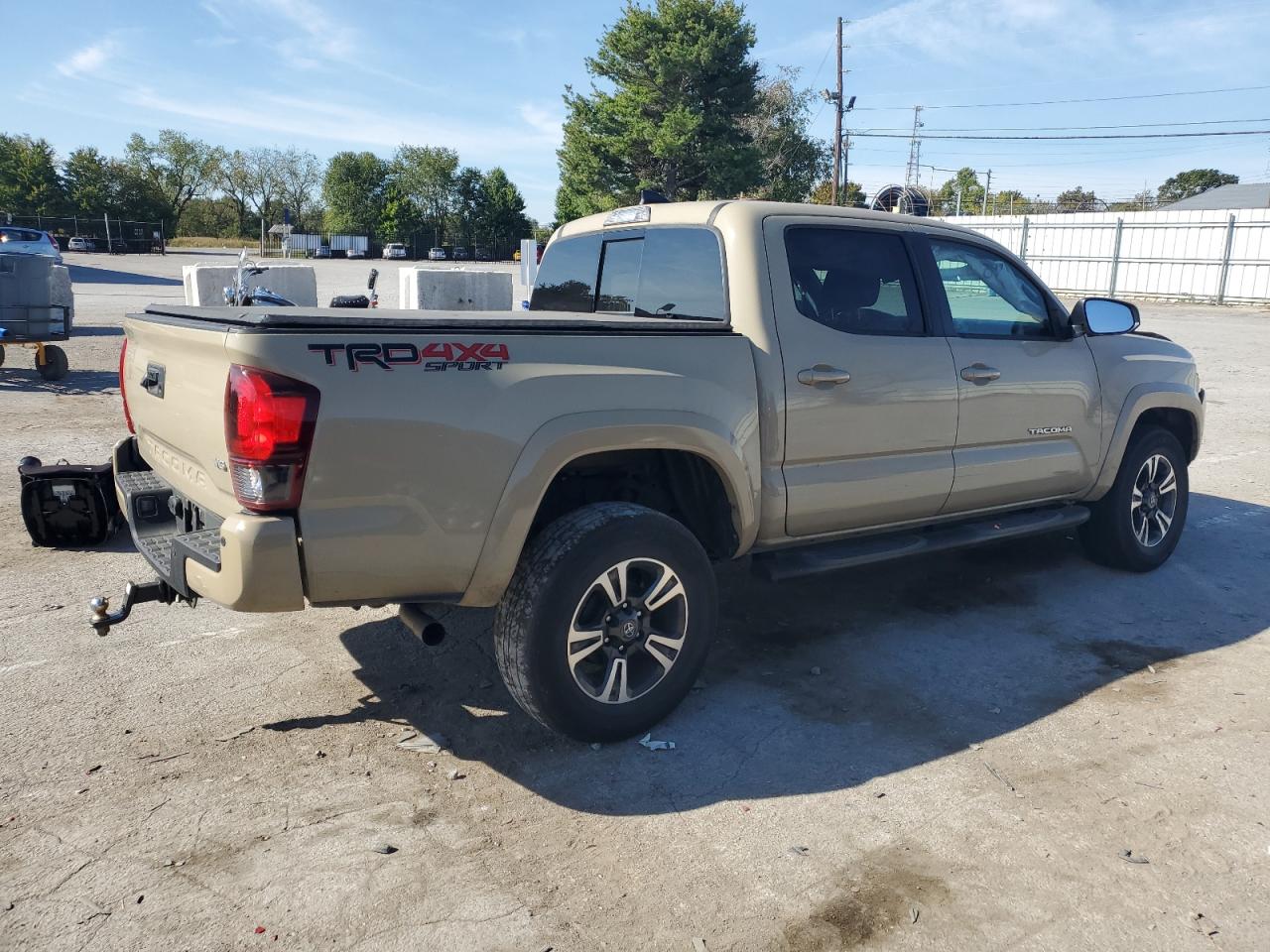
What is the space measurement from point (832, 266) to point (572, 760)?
2375 mm

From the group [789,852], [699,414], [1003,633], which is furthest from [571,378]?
[1003,633]

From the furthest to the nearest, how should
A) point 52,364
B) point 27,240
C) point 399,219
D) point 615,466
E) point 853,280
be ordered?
point 399,219 → point 27,240 → point 52,364 → point 853,280 → point 615,466

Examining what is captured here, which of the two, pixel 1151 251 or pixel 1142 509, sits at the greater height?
pixel 1151 251

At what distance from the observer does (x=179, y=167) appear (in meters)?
80.2

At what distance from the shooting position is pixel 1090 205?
69.5 meters

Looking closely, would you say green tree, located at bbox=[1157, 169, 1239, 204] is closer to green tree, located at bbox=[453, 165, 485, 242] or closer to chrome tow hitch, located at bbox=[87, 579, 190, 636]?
green tree, located at bbox=[453, 165, 485, 242]

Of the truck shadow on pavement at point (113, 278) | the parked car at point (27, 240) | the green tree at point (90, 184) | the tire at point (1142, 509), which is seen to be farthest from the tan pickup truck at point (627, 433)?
the green tree at point (90, 184)

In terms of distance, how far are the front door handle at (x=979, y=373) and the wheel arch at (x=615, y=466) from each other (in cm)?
134

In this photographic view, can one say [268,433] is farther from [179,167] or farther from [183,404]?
[179,167]

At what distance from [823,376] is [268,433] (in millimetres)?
2216

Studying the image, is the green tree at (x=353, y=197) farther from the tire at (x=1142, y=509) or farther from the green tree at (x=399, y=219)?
the tire at (x=1142, y=509)

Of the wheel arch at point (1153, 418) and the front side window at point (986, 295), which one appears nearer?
the front side window at point (986, 295)

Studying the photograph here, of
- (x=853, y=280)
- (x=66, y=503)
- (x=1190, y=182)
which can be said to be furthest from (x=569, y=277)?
(x=1190, y=182)

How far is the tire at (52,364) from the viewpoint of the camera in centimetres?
1129
